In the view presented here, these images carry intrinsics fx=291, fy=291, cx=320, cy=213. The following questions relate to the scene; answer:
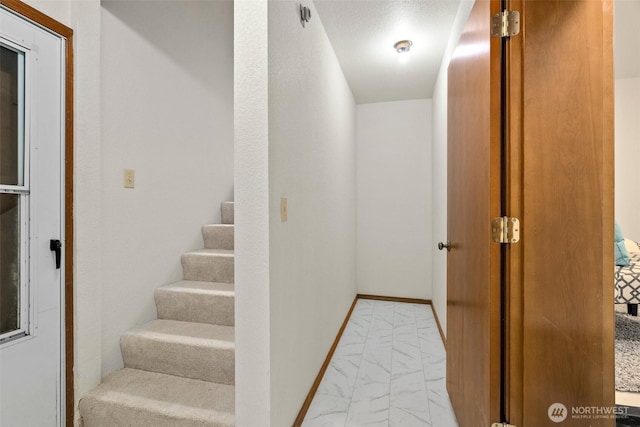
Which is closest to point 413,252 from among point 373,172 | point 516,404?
point 373,172

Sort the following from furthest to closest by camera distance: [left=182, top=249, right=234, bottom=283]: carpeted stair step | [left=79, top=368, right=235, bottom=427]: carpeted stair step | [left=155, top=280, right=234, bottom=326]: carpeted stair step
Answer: [left=182, top=249, right=234, bottom=283]: carpeted stair step < [left=155, top=280, right=234, bottom=326]: carpeted stair step < [left=79, top=368, right=235, bottom=427]: carpeted stair step

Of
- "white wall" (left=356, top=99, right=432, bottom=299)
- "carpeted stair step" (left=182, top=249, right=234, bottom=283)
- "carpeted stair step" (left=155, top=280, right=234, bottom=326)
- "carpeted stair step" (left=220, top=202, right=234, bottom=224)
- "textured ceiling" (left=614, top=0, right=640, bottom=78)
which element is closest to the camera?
"carpeted stair step" (left=155, top=280, right=234, bottom=326)

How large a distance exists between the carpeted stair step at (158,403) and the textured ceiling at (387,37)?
241 cm

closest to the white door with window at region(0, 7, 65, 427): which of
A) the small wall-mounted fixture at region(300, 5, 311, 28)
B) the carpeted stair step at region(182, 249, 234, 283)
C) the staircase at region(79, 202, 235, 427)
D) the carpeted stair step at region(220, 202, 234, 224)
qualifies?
the staircase at region(79, 202, 235, 427)

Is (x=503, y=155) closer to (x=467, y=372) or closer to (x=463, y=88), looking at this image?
(x=463, y=88)

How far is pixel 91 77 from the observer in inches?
60.5

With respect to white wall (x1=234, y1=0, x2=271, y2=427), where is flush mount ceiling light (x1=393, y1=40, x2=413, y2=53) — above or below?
above

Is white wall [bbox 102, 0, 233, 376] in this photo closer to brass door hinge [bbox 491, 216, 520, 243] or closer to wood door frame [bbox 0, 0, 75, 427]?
wood door frame [bbox 0, 0, 75, 427]

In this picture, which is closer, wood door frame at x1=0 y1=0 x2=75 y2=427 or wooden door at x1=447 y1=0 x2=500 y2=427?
wooden door at x1=447 y1=0 x2=500 y2=427

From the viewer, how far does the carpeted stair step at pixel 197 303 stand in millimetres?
1849

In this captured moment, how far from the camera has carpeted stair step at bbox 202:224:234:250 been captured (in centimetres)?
244

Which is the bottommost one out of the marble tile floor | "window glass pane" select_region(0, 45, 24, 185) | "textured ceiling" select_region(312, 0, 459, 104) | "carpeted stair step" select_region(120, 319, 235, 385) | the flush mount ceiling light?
the marble tile floor

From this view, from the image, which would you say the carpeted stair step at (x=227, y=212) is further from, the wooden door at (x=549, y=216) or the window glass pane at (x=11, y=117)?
the wooden door at (x=549, y=216)

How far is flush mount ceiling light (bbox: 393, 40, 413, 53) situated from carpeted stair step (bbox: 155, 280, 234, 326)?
2286mm
